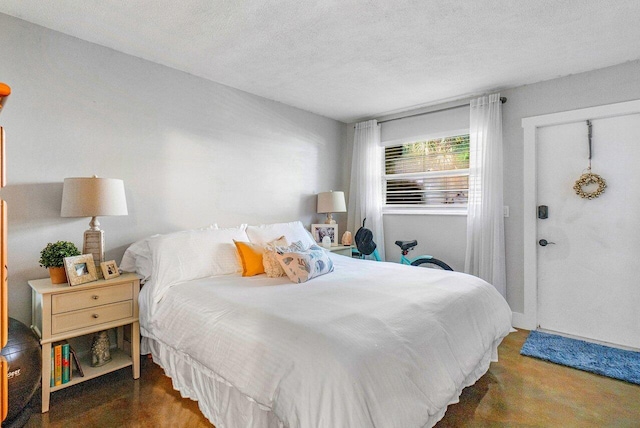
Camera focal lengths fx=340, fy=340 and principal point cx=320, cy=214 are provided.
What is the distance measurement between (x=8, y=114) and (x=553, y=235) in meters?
4.57

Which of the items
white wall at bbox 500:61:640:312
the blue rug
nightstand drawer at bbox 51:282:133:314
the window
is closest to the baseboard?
white wall at bbox 500:61:640:312

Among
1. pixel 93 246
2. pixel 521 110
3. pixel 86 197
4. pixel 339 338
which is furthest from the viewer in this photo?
pixel 521 110

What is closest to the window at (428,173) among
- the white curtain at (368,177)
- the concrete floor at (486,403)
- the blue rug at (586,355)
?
the white curtain at (368,177)

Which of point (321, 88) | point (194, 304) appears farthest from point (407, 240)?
point (194, 304)

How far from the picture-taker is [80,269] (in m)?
2.19

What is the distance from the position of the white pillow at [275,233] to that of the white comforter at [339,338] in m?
0.61

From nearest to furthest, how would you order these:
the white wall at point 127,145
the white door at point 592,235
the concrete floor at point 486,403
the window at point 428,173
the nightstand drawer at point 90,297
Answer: the concrete floor at point 486,403 → the nightstand drawer at point 90,297 → the white wall at point 127,145 → the white door at point 592,235 → the window at point 428,173

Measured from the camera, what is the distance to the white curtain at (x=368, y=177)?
14.6 ft

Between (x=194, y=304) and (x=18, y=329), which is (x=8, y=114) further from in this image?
(x=194, y=304)

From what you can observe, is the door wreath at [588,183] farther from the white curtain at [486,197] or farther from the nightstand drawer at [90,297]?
the nightstand drawer at [90,297]

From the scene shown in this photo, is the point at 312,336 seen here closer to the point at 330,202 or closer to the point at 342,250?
the point at 342,250

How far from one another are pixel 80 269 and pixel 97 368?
0.69 meters

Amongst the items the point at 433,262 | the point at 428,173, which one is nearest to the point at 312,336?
the point at 433,262

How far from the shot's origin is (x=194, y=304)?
6.75 feet
